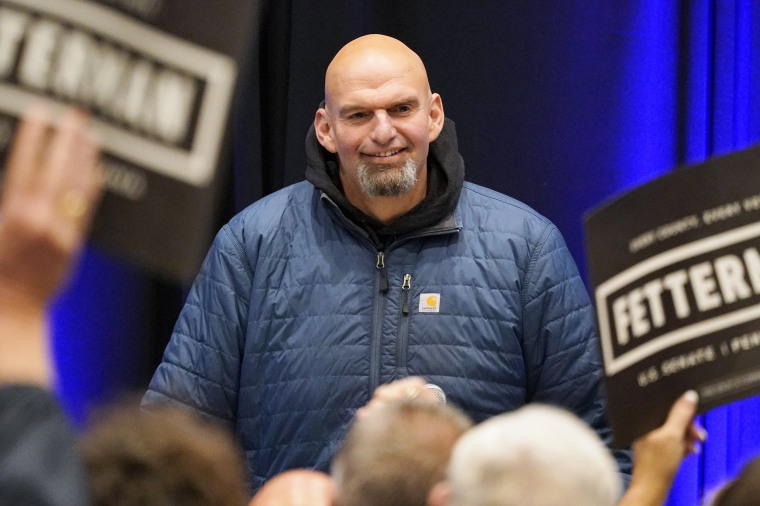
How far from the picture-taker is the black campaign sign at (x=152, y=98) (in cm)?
121

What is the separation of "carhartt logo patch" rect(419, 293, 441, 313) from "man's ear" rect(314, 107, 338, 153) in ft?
1.50

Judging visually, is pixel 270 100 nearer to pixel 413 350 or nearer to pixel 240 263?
pixel 240 263

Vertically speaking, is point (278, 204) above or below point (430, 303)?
above

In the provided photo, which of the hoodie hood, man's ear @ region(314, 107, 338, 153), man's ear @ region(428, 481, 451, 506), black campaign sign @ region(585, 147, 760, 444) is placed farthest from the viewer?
man's ear @ region(314, 107, 338, 153)

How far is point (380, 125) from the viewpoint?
2.89 meters

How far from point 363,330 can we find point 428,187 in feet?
1.35

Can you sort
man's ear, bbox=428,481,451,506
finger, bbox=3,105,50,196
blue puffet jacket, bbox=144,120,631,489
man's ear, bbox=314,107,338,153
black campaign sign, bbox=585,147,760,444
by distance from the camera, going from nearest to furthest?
finger, bbox=3,105,50,196
man's ear, bbox=428,481,451,506
black campaign sign, bbox=585,147,760,444
blue puffet jacket, bbox=144,120,631,489
man's ear, bbox=314,107,338,153

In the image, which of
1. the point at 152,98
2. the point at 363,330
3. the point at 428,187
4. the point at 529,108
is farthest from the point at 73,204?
the point at 529,108

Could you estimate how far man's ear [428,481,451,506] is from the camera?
130 cm

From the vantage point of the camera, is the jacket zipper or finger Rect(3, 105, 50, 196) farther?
the jacket zipper

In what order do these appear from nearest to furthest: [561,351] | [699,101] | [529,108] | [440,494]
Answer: [440,494] → [561,351] → [699,101] → [529,108]

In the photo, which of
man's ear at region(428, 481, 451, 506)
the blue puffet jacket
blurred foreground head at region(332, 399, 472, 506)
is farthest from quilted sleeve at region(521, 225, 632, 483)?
man's ear at region(428, 481, 451, 506)

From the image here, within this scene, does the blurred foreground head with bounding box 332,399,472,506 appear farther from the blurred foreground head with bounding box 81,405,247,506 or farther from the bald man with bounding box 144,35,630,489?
the bald man with bounding box 144,35,630,489

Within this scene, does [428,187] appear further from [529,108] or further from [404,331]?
[529,108]
